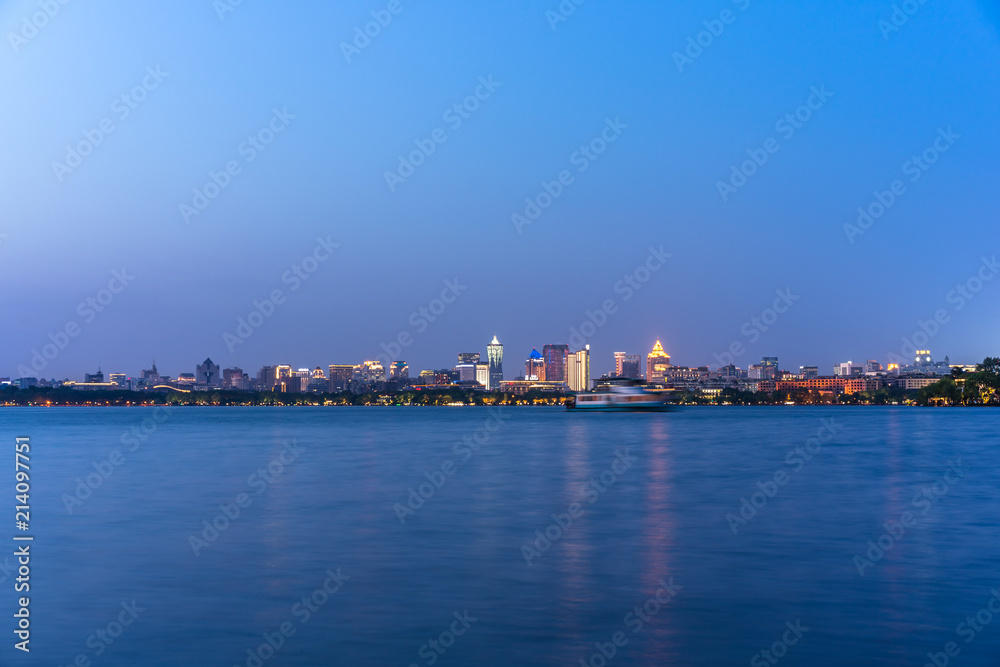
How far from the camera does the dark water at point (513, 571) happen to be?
1290cm

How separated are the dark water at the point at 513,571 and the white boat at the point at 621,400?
13569cm

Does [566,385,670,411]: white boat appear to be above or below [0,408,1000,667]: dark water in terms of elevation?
above

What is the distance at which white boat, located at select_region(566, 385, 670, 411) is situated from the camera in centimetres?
17475

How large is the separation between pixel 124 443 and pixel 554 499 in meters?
48.3

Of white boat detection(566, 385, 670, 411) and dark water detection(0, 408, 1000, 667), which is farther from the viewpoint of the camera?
white boat detection(566, 385, 670, 411)

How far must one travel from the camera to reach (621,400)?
17562cm

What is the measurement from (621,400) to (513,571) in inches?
6276

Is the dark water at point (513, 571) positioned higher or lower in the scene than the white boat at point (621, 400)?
lower

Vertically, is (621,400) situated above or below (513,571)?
above

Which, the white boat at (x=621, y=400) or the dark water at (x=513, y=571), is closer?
the dark water at (x=513, y=571)

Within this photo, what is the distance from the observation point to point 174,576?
57.9ft

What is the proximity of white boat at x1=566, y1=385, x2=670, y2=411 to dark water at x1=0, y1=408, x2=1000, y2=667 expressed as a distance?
445 feet

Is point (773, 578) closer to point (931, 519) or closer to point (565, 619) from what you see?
Result: point (565, 619)

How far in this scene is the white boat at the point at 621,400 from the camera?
174750mm
